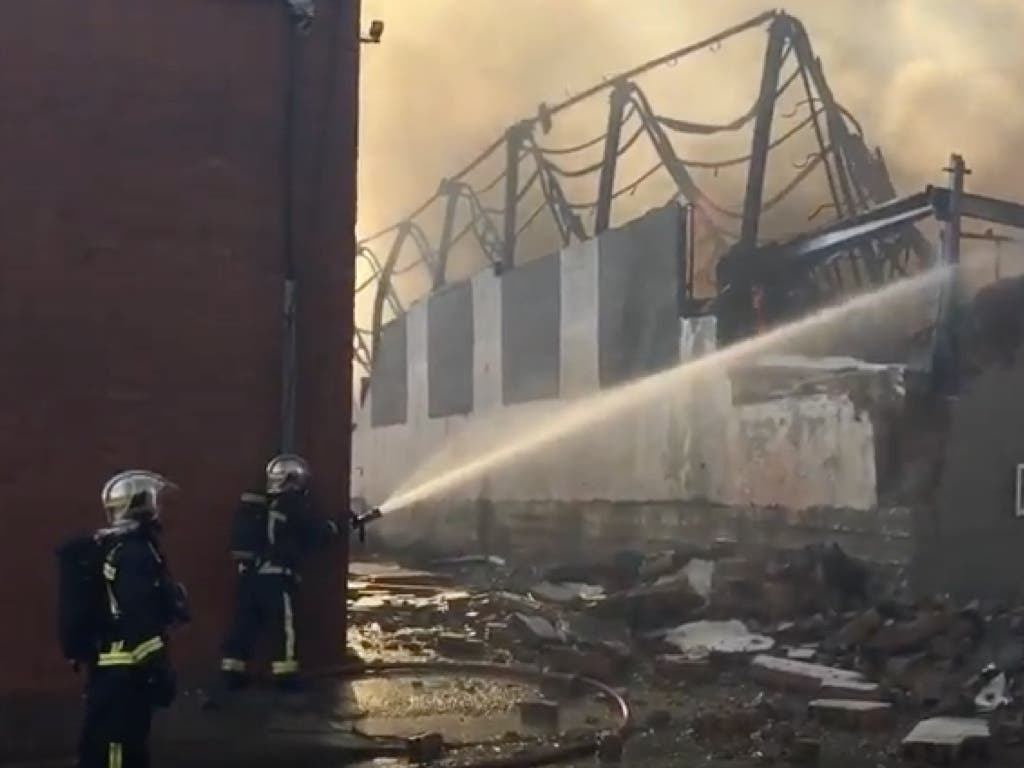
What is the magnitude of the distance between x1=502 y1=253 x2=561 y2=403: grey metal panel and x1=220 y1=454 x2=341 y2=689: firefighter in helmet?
39.8ft

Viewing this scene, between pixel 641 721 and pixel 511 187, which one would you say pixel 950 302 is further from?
pixel 511 187

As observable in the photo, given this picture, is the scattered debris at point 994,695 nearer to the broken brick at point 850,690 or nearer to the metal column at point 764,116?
the broken brick at point 850,690

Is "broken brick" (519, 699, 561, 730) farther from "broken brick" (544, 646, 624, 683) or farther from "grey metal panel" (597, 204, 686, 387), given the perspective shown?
"grey metal panel" (597, 204, 686, 387)

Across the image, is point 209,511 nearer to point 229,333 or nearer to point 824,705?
point 229,333

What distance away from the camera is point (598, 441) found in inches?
769

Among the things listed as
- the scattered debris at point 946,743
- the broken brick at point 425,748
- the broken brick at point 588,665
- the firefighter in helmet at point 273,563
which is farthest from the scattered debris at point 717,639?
the broken brick at point 425,748

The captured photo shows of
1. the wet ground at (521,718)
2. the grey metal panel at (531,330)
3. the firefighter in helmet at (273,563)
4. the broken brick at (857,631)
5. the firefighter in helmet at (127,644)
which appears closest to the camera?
the firefighter in helmet at (127,644)

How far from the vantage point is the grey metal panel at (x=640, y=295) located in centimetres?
1797

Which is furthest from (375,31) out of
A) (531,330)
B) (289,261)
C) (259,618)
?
(531,330)

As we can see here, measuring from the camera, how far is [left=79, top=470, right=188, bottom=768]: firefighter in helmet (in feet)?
17.1

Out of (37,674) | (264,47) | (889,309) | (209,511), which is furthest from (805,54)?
(37,674)

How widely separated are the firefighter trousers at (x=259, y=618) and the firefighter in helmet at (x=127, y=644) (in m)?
3.28

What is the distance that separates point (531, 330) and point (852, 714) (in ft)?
47.1

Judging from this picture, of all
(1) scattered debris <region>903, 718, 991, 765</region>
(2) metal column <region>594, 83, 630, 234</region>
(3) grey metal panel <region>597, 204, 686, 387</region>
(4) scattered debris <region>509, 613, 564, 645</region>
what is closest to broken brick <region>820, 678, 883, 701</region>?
(1) scattered debris <region>903, 718, 991, 765</region>
